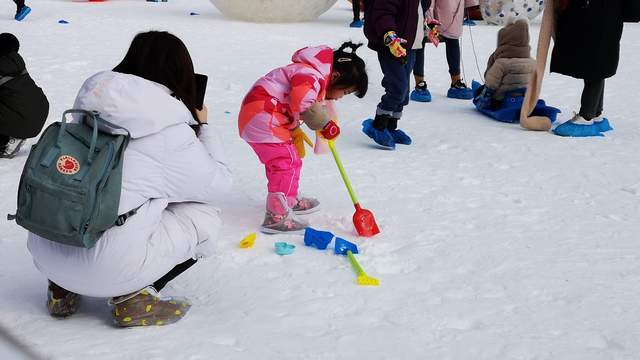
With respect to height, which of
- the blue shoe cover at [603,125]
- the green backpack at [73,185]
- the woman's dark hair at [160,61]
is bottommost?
the blue shoe cover at [603,125]

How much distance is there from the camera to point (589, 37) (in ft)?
16.5

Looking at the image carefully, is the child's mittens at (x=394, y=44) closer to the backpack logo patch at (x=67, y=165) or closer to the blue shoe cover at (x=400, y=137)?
the blue shoe cover at (x=400, y=137)

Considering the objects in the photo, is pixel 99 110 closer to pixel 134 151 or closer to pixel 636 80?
pixel 134 151

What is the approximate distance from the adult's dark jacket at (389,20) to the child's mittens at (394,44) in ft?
0.20

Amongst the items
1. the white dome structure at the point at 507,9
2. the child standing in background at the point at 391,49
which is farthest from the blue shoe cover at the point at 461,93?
the white dome structure at the point at 507,9

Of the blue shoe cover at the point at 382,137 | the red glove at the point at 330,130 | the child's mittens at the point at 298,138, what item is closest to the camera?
the red glove at the point at 330,130

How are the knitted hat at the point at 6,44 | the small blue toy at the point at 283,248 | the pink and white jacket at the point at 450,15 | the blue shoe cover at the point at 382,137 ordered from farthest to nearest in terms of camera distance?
the pink and white jacket at the point at 450,15 < the blue shoe cover at the point at 382,137 < the knitted hat at the point at 6,44 < the small blue toy at the point at 283,248

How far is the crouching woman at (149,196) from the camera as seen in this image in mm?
2301

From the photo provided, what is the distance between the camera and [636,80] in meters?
7.26

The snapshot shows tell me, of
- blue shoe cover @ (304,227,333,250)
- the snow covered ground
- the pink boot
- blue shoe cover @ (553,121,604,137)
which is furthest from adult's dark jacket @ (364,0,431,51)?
blue shoe cover @ (304,227,333,250)

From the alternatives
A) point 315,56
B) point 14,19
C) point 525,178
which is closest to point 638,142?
point 525,178

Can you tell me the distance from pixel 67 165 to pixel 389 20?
307 centimetres

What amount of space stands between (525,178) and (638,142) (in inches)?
52.9

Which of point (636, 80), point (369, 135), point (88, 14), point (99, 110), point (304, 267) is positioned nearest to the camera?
Result: point (99, 110)
